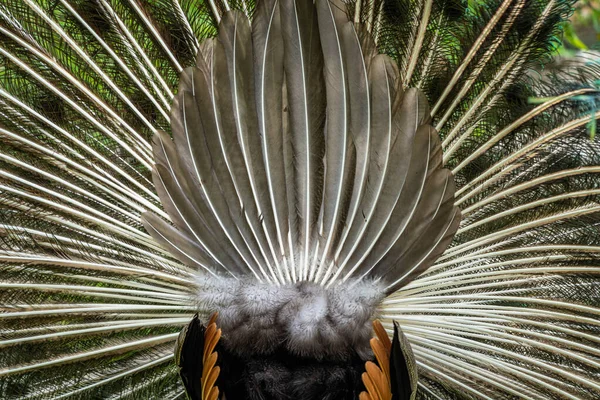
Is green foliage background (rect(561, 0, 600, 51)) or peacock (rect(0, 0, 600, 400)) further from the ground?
green foliage background (rect(561, 0, 600, 51))

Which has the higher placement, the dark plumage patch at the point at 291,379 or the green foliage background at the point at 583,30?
the green foliage background at the point at 583,30

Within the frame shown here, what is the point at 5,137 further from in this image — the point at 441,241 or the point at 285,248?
the point at 441,241


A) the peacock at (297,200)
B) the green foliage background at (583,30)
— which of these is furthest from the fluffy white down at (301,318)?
the green foliage background at (583,30)

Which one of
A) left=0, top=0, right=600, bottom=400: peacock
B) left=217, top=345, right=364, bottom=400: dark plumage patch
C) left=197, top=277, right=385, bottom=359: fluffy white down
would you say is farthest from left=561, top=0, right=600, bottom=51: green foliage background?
left=217, top=345, right=364, bottom=400: dark plumage patch

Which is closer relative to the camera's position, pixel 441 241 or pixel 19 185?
pixel 441 241

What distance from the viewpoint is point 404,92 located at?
2586 mm

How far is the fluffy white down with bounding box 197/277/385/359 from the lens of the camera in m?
2.54

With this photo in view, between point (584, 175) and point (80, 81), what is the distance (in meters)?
2.03

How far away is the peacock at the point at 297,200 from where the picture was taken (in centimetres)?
257

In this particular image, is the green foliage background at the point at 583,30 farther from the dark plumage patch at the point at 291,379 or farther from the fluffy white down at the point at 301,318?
the dark plumage patch at the point at 291,379

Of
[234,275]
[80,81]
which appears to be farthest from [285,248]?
[80,81]

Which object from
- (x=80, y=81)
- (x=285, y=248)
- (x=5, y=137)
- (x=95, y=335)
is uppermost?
(x=80, y=81)

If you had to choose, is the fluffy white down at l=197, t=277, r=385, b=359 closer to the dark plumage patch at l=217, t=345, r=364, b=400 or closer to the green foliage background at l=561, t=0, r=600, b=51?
the dark plumage patch at l=217, t=345, r=364, b=400

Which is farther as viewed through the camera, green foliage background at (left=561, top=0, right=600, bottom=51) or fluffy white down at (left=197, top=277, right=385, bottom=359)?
green foliage background at (left=561, top=0, right=600, bottom=51)
